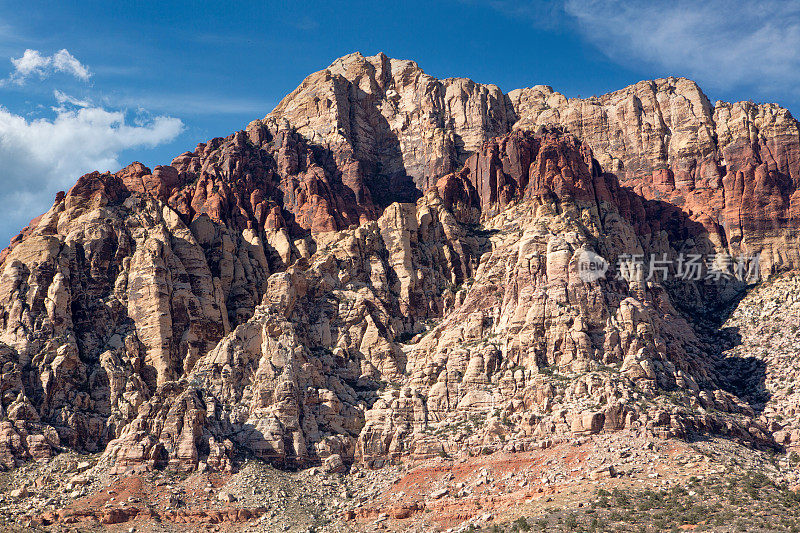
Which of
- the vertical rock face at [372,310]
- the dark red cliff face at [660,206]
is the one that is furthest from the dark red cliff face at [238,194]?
the dark red cliff face at [660,206]

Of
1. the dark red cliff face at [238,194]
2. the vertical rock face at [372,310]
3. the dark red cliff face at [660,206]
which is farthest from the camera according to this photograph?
the dark red cliff face at [238,194]

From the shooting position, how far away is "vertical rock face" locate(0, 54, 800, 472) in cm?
14150

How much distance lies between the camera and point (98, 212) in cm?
17350

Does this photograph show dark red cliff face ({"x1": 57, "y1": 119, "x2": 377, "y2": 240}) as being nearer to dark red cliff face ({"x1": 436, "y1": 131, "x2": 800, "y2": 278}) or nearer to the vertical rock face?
the vertical rock face

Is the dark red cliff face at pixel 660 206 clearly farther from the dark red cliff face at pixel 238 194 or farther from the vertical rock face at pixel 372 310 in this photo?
the dark red cliff face at pixel 238 194

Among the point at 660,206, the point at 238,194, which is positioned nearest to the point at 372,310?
the point at 238,194

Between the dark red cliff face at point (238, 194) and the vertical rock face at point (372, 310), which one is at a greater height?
the dark red cliff face at point (238, 194)

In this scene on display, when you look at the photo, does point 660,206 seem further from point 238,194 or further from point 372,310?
point 238,194

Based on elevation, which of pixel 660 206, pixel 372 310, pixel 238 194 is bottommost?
pixel 372 310

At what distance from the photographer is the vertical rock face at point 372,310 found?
142 m

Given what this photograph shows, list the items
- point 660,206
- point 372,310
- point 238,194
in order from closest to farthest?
point 372,310 → point 238,194 → point 660,206

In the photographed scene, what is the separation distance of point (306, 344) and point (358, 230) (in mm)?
26640

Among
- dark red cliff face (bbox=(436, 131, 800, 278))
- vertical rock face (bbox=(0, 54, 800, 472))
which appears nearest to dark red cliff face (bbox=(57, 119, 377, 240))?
vertical rock face (bbox=(0, 54, 800, 472))

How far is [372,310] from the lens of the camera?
164m
